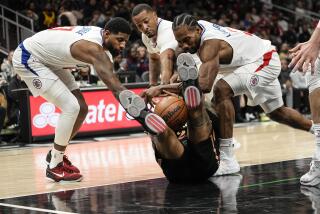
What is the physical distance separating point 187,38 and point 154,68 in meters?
1.58

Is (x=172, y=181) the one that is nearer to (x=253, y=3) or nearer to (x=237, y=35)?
(x=237, y=35)

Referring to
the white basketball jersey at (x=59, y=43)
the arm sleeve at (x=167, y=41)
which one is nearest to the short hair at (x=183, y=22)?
the white basketball jersey at (x=59, y=43)

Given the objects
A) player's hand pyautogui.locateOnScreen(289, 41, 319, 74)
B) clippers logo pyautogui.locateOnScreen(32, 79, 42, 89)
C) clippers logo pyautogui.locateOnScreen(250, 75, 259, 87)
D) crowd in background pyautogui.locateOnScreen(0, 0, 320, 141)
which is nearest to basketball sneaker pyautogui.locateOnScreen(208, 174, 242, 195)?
clippers logo pyautogui.locateOnScreen(250, 75, 259, 87)

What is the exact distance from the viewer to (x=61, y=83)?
7.39 meters

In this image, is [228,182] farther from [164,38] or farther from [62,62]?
[62,62]

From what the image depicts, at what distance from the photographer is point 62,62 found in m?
7.43

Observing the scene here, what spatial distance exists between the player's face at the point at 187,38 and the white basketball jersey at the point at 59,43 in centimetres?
80

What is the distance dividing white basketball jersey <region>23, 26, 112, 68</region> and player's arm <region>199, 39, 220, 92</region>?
0.99m

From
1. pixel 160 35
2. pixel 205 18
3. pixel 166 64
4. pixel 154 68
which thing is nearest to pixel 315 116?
pixel 166 64

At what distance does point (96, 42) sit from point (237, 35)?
59.3 inches

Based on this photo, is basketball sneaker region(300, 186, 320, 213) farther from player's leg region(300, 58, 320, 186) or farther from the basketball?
the basketball

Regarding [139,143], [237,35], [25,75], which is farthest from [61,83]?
[139,143]

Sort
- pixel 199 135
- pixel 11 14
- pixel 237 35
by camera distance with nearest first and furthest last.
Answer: pixel 199 135 < pixel 237 35 < pixel 11 14

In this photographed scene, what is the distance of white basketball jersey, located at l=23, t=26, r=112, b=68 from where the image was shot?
283 inches
